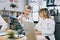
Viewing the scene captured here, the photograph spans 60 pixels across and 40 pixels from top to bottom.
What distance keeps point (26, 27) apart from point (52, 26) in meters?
1.49

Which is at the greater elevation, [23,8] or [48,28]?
[23,8]

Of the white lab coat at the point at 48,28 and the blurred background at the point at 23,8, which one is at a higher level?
the blurred background at the point at 23,8

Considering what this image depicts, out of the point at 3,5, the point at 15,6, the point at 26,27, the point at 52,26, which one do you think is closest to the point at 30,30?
the point at 26,27

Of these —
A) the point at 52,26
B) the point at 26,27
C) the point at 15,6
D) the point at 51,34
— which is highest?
the point at 15,6

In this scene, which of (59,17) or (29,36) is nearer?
(29,36)

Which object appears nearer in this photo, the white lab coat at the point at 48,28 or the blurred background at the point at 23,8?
the white lab coat at the point at 48,28

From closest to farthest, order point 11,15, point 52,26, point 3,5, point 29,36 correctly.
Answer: point 29,36 < point 52,26 < point 3,5 < point 11,15

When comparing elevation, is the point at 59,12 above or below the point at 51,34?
above

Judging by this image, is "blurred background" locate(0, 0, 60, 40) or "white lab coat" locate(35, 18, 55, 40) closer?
"white lab coat" locate(35, 18, 55, 40)

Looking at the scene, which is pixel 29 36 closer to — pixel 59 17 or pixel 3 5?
pixel 3 5

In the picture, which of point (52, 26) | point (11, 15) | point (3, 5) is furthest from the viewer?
point (11, 15)

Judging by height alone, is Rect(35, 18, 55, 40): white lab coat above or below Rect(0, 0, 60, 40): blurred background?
below

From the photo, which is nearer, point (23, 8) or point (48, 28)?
point (48, 28)

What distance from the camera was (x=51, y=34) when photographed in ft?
9.30
